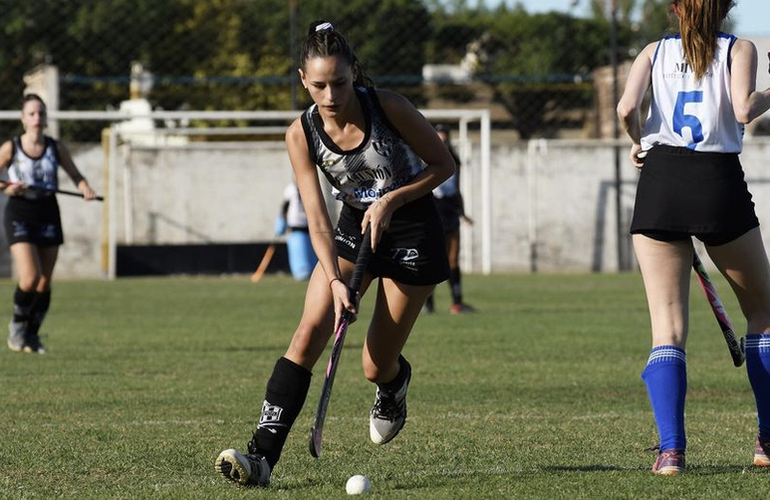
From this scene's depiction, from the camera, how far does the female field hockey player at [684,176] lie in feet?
19.2

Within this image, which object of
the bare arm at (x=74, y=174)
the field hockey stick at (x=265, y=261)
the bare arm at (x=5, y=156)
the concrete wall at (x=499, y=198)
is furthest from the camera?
the concrete wall at (x=499, y=198)

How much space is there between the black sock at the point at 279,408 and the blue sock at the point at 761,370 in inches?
76.2

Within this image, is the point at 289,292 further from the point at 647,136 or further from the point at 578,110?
the point at 578,110

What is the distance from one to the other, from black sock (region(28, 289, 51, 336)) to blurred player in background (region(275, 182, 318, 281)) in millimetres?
11269

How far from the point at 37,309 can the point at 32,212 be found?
931 millimetres

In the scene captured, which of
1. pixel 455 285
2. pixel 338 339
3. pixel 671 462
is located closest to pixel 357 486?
pixel 338 339

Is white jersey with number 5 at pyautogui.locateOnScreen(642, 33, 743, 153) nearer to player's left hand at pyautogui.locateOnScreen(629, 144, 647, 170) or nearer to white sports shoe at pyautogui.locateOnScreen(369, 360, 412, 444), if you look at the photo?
player's left hand at pyautogui.locateOnScreen(629, 144, 647, 170)

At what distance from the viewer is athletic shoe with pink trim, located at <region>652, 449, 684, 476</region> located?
595 cm

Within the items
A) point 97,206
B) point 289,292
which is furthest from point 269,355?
point 97,206

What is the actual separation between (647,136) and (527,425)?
2.48 m

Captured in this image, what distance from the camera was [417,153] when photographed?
6230mm

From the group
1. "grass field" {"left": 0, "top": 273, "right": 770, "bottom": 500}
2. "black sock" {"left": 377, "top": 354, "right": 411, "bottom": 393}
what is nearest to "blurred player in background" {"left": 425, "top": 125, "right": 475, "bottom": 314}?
"grass field" {"left": 0, "top": 273, "right": 770, "bottom": 500}

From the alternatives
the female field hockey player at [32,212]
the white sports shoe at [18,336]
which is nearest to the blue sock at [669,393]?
the female field hockey player at [32,212]

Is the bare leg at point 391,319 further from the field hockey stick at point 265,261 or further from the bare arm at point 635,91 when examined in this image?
the field hockey stick at point 265,261
